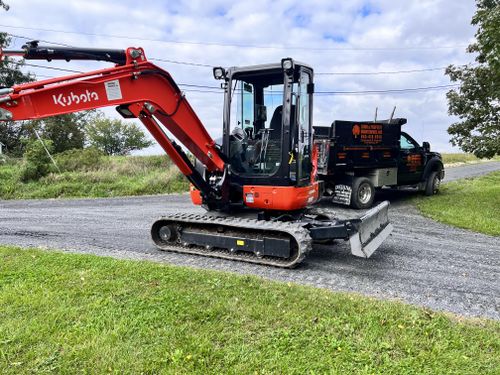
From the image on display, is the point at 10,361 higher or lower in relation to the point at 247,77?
lower

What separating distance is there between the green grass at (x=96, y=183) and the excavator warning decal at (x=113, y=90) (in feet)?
31.9

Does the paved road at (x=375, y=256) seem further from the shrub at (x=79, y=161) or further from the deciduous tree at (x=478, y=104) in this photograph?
the shrub at (x=79, y=161)

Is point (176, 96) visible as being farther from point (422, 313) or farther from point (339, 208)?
point (339, 208)

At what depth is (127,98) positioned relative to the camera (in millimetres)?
5562

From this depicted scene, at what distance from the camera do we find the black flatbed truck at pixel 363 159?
11.1 metres

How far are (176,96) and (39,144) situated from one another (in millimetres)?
11398

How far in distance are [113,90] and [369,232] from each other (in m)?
3.99

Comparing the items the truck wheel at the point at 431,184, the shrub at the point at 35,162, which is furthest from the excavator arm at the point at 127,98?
the shrub at the point at 35,162

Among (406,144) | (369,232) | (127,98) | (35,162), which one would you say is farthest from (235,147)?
(35,162)

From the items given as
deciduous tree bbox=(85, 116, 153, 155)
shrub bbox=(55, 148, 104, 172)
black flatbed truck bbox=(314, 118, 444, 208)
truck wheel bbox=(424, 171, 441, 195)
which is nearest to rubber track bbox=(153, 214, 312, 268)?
black flatbed truck bbox=(314, 118, 444, 208)

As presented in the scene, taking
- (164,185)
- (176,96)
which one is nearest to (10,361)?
(176,96)

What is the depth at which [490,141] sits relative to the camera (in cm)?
1133

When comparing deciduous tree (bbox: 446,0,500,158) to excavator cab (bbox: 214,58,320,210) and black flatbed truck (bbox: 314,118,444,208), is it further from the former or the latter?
excavator cab (bbox: 214,58,320,210)

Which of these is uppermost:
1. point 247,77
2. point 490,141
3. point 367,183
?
point 247,77
